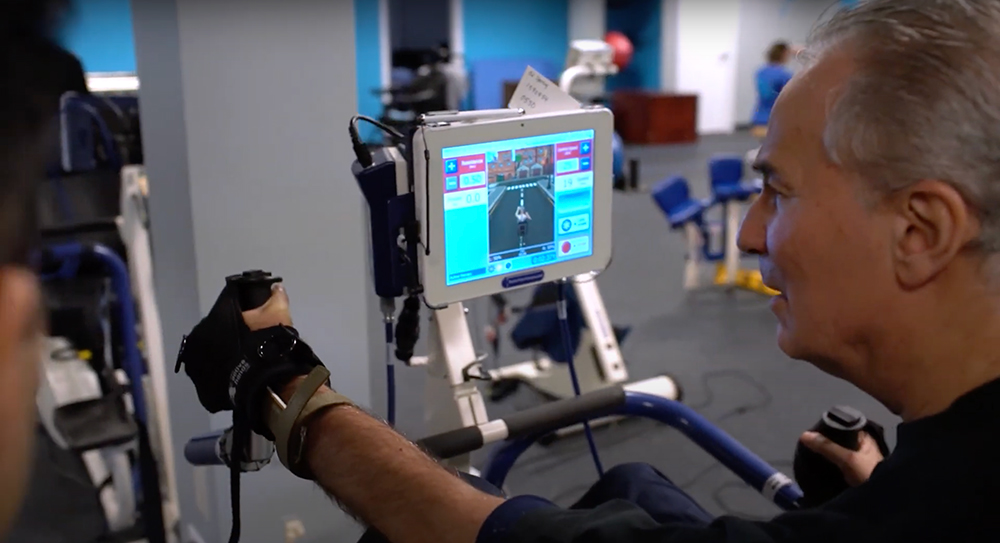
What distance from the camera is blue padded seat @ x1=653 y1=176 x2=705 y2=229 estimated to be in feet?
15.2

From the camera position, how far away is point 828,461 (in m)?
1.37

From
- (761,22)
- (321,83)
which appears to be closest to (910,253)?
(321,83)

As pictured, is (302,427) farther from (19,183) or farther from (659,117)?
(659,117)

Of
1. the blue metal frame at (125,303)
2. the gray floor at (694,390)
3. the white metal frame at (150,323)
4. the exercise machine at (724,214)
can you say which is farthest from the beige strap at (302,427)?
the exercise machine at (724,214)

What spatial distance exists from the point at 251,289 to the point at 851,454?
0.93 metres

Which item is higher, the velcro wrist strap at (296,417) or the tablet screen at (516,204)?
the tablet screen at (516,204)

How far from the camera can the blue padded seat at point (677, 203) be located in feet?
15.2

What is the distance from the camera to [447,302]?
1.55 meters

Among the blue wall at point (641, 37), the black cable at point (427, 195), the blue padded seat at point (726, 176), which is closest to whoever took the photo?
the black cable at point (427, 195)

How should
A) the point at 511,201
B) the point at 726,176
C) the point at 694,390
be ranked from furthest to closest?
the point at 726,176, the point at 694,390, the point at 511,201

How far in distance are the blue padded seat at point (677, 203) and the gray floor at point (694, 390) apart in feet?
1.76

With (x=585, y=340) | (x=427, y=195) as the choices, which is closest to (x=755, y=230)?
(x=427, y=195)

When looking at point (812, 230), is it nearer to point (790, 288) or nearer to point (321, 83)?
point (790, 288)

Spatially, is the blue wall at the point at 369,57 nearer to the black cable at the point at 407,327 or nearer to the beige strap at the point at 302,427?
the black cable at the point at 407,327
